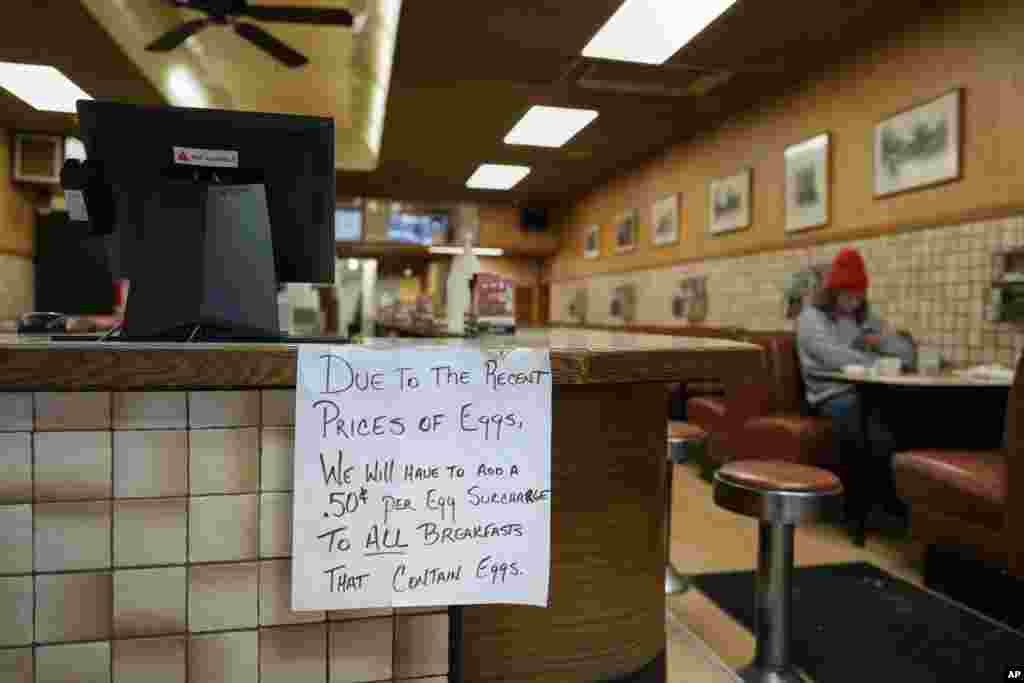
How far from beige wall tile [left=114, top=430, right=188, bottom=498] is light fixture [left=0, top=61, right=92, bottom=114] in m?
5.72

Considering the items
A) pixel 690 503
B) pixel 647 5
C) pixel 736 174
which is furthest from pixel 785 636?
pixel 736 174

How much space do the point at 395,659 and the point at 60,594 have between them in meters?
0.47

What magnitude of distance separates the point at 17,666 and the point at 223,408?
0.43m

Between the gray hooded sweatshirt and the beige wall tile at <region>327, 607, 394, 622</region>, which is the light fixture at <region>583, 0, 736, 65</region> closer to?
A: the gray hooded sweatshirt

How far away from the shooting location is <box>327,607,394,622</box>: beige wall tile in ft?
3.40

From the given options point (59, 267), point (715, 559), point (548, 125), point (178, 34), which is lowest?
point (715, 559)

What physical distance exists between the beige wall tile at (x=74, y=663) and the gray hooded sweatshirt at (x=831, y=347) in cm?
370

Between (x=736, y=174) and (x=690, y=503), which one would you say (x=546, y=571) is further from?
(x=736, y=174)

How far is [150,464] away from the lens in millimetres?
961

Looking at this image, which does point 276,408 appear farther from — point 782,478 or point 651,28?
point 651,28

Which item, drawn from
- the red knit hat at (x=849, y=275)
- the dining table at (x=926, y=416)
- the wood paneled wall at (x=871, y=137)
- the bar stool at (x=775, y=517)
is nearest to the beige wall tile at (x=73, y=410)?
the bar stool at (x=775, y=517)

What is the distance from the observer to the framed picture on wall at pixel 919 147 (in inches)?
165

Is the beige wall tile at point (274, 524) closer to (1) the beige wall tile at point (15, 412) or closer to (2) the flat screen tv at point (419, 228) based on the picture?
(1) the beige wall tile at point (15, 412)

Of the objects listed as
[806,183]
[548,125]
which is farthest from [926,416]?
[548,125]
